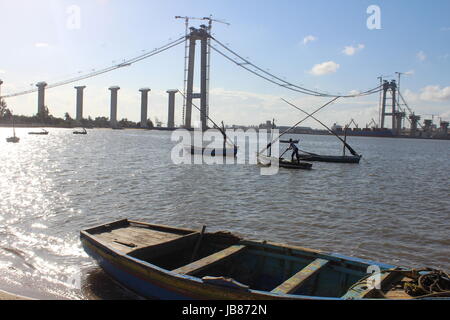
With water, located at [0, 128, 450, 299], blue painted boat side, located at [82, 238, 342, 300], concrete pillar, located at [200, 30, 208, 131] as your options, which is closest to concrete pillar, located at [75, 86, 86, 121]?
concrete pillar, located at [200, 30, 208, 131]

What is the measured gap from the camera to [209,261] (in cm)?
620

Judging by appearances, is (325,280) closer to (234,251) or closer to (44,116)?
(234,251)

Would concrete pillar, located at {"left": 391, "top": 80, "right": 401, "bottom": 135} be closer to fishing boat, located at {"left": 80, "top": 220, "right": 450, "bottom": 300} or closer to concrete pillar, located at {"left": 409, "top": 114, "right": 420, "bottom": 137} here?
concrete pillar, located at {"left": 409, "top": 114, "right": 420, "bottom": 137}

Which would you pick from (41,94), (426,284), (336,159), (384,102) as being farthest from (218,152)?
(41,94)

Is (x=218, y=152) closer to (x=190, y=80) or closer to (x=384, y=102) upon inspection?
(x=190, y=80)

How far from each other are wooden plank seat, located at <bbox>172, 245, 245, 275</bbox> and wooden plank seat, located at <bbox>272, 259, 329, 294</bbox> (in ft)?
4.29

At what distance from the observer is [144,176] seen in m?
25.1

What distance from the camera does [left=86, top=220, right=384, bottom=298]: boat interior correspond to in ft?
19.3

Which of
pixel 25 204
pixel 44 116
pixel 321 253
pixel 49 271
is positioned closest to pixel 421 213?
pixel 321 253

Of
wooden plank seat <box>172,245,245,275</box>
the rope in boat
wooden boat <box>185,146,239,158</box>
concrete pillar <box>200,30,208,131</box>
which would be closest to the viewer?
the rope in boat

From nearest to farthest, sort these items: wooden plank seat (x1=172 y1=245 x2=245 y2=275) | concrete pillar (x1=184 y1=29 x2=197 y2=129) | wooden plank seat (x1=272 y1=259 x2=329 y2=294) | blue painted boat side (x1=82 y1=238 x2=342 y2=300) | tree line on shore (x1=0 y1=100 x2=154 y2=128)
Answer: blue painted boat side (x1=82 y1=238 x2=342 y2=300), wooden plank seat (x1=272 y1=259 x2=329 y2=294), wooden plank seat (x1=172 y1=245 x2=245 y2=275), concrete pillar (x1=184 y1=29 x2=197 y2=129), tree line on shore (x1=0 y1=100 x2=154 y2=128)

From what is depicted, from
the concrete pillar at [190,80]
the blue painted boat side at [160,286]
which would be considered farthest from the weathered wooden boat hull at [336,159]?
the concrete pillar at [190,80]

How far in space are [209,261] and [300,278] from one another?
1.49 m

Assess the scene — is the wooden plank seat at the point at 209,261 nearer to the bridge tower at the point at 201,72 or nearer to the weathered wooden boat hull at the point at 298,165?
the weathered wooden boat hull at the point at 298,165
